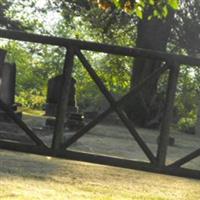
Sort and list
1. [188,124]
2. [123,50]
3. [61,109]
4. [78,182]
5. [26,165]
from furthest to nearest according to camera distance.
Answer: [188,124]
[61,109]
[123,50]
[26,165]
[78,182]

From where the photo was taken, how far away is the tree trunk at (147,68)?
22.8m

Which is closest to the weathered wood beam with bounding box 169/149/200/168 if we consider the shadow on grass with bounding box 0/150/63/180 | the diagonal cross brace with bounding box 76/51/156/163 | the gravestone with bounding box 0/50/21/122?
the diagonal cross brace with bounding box 76/51/156/163

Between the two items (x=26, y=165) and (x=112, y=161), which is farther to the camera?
(x=112, y=161)

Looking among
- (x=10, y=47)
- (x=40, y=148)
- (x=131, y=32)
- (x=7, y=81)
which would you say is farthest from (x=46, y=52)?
(x=40, y=148)

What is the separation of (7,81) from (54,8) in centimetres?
1542

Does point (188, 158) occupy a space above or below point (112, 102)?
below

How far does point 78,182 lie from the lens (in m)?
5.41

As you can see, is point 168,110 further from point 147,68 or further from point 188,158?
point 147,68

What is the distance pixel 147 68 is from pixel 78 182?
17950 mm

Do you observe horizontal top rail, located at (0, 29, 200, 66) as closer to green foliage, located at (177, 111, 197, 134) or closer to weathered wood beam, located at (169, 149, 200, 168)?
weathered wood beam, located at (169, 149, 200, 168)

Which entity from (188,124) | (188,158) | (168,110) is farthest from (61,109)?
(188,124)

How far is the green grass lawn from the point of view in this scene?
4777 millimetres

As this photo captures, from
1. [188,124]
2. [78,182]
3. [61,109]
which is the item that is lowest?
[78,182]

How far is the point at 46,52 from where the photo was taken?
53.3 metres
